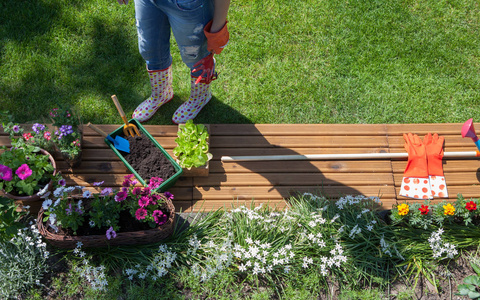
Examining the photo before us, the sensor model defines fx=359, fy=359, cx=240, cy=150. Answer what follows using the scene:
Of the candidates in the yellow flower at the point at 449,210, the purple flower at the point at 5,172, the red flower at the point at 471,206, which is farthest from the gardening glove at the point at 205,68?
the red flower at the point at 471,206

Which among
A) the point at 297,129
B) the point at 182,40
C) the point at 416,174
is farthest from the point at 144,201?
the point at 416,174

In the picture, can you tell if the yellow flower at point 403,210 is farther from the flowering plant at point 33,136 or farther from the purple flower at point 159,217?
the flowering plant at point 33,136

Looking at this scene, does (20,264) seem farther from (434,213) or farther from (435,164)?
(435,164)

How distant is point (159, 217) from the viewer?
7.61ft

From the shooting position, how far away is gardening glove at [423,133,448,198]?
2.88 m

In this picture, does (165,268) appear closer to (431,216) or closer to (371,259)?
(371,259)

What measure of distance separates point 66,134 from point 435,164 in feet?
9.37

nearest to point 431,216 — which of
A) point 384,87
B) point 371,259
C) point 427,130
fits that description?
point 371,259

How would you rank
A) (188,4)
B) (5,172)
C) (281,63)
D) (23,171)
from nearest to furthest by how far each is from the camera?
1. (188,4)
2. (5,172)
3. (23,171)
4. (281,63)

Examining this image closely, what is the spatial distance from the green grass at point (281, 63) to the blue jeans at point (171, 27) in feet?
2.36

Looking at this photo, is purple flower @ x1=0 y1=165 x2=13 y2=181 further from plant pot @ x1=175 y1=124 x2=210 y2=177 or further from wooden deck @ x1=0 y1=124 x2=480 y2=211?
plant pot @ x1=175 y1=124 x2=210 y2=177

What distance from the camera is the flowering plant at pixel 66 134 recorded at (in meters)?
2.49

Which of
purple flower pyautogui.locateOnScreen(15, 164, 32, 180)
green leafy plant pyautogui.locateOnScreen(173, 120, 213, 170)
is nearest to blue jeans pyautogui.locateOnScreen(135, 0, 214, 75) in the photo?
green leafy plant pyautogui.locateOnScreen(173, 120, 213, 170)

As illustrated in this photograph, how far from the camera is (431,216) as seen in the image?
2506 mm
